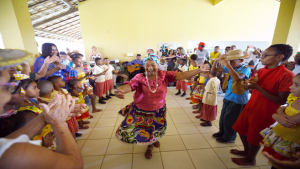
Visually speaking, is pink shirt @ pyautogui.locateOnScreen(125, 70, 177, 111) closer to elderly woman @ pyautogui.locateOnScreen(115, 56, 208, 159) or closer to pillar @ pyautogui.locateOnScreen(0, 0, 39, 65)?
elderly woman @ pyautogui.locateOnScreen(115, 56, 208, 159)

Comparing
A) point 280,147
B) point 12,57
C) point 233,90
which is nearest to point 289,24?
point 233,90

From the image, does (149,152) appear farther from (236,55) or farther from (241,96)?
(236,55)

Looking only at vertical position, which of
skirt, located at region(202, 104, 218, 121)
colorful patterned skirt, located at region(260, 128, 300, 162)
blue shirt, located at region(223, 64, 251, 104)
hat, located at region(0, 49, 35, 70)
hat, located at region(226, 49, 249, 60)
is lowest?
skirt, located at region(202, 104, 218, 121)

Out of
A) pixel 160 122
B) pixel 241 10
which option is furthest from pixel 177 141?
pixel 241 10

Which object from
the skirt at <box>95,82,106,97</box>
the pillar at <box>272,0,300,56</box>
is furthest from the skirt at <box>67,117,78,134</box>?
the pillar at <box>272,0,300,56</box>

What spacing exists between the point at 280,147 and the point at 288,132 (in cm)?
16

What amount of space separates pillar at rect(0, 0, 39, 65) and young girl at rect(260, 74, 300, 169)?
184 inches

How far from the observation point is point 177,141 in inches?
93.4

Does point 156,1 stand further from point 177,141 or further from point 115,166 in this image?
point 115,166

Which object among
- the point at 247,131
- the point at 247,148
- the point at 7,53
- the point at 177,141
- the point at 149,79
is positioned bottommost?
the point at 177,141

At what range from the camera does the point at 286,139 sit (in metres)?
1.16

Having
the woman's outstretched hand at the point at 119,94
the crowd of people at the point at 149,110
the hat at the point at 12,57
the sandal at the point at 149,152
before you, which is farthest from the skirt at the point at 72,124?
the hat at the point at 12,57

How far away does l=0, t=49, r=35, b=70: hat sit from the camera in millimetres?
602

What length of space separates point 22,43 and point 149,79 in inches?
125
